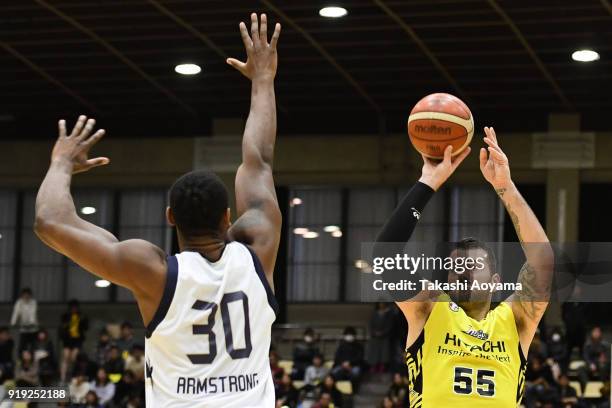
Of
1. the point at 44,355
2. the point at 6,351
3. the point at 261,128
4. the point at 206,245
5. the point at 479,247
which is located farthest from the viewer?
the point at 44,355

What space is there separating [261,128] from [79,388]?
20.9 metres

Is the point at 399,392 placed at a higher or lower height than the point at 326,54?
lower

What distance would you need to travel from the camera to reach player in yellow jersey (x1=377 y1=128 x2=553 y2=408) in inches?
244

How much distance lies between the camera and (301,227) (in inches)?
1169

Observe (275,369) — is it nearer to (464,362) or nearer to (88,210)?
(88,210)

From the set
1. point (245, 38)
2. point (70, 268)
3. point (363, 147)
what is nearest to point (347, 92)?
point (363, 147)

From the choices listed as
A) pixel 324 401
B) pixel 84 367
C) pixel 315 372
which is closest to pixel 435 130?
pixel 324 401

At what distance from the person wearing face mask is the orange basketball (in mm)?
18767

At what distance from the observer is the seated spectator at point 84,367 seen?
26.1 metres

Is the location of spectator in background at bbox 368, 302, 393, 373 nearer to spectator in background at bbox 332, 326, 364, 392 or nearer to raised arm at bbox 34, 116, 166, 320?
spectator in background at bbox 332, 326, 364, 392

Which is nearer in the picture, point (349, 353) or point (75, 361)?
point (349, 353)

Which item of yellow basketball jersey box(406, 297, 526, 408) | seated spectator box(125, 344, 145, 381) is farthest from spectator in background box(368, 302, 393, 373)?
yellow basketball jersey box(406, 297, 526, 408)

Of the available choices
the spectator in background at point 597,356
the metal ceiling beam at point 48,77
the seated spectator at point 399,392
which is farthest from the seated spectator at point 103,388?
the spectator in background at point 597,356

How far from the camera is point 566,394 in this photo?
21516 mm
